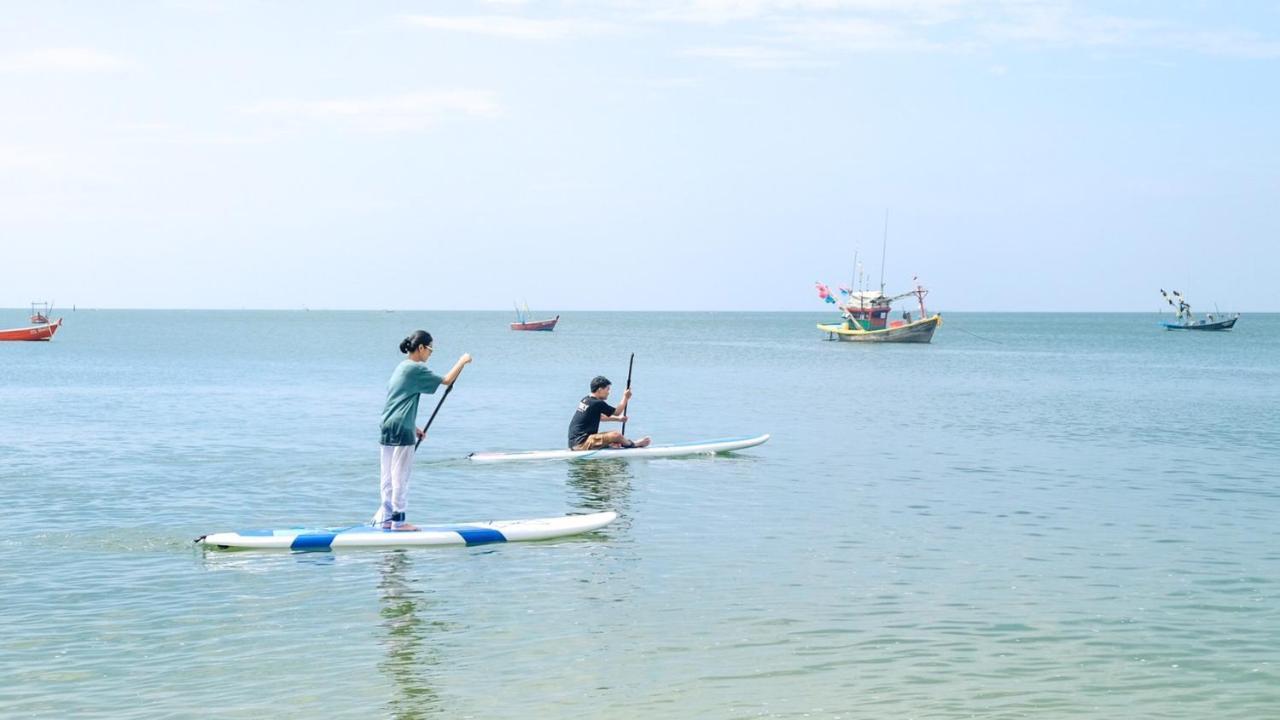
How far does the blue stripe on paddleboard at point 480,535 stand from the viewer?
1449cm

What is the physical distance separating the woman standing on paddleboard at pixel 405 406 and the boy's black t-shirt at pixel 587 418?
843 centimetres

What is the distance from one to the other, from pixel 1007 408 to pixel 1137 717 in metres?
34.0

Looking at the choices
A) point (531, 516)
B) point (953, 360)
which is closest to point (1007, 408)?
point (531, 516)

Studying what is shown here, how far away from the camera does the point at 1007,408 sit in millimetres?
41531

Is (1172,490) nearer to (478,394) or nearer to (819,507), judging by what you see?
(819,507)

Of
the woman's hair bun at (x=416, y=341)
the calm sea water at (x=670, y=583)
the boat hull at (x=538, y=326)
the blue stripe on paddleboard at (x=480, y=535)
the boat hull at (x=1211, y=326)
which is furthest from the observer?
the boat hull at (x=538, y=326)

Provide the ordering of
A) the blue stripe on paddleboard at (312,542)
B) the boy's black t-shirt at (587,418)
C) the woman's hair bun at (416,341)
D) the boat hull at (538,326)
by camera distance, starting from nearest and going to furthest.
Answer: the woman's hair bun at (416,341) < the blue stripe on paddleboard at (312,542) < the boy's black t-shirt at (587,418) < the boat hull at (538,326)

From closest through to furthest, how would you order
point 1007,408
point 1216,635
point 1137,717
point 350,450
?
point 1137,717 → point 1216,635 → point 350,450 → point 1007,408

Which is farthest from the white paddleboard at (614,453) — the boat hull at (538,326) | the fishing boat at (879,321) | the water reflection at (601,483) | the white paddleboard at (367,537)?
the boat hull at (538,326)

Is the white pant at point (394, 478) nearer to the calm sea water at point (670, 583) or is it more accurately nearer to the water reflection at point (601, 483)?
the calm sea water at point (670, 583)

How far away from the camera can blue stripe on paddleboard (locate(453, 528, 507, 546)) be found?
1449 cm

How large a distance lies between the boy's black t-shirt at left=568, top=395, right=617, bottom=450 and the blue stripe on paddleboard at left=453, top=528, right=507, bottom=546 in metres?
7.68

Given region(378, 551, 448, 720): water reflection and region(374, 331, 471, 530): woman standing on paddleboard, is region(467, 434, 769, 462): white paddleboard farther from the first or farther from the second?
region(378, 551, 448, 720): water reflection

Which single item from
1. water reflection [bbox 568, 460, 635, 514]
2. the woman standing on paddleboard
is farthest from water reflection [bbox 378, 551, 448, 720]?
water reflection [bbox 568, 460, 635, 514]
